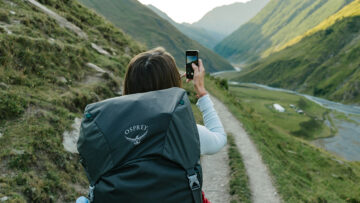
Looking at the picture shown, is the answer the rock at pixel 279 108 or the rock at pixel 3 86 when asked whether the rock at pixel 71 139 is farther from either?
the rock at pixel 279 108

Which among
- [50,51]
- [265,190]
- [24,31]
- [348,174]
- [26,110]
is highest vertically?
[24,31]

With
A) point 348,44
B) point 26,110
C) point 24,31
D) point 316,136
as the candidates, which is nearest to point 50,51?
point 24,31

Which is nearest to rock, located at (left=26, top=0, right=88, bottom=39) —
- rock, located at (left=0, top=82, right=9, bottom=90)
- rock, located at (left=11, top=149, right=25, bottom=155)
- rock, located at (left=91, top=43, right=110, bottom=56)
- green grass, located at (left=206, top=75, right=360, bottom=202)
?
rock, located at (left=91, top=43, right=110, bottom=56)

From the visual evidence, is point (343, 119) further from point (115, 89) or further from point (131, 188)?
point (131, 188)

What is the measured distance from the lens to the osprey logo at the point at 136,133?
8.16ft

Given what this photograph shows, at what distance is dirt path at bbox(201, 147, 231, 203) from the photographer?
35.7ft

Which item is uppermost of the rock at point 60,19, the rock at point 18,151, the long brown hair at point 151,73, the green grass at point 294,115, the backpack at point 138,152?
the rock at point 60,19

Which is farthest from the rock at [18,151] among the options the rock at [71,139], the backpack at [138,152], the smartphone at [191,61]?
the smartphone at [191,61]

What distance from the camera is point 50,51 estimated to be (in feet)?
36.8

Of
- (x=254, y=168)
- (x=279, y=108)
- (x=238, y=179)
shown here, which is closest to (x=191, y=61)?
(x=238, y=179)

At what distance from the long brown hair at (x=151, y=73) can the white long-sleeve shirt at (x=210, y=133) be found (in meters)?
0.55

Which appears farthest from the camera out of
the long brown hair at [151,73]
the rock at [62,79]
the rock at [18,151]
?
the rock at [62,79]

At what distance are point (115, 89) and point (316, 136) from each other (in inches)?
3170

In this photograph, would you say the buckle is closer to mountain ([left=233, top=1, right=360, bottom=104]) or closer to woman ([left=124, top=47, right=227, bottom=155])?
woman ([left=124, top=47, right=227, bottom=155])
